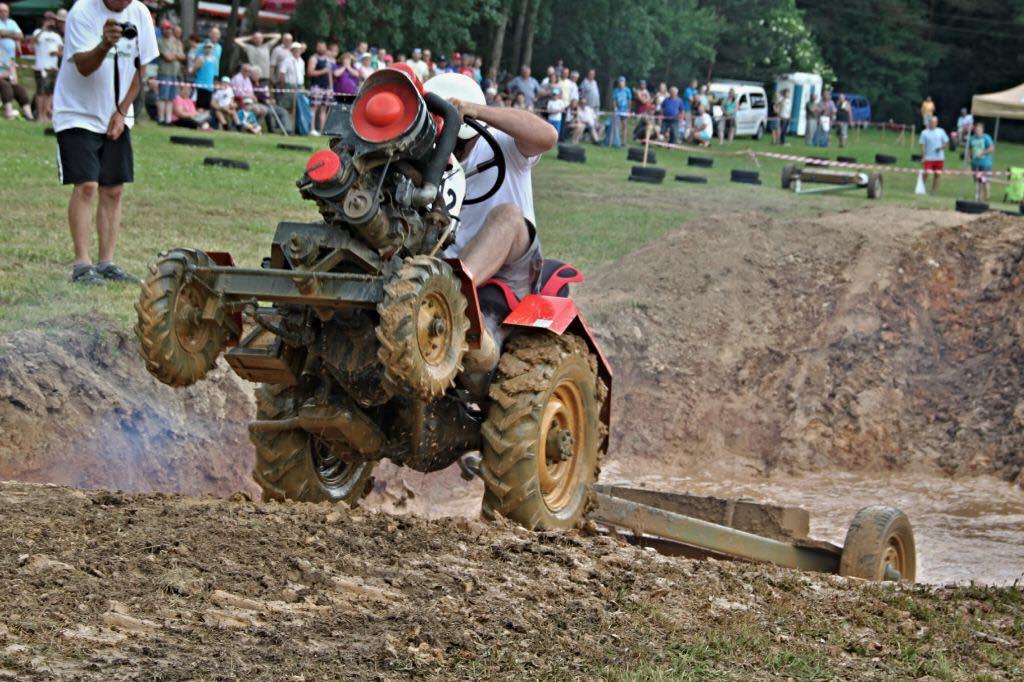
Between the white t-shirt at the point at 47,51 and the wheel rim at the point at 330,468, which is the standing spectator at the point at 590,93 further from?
the wheel rim at the point at 330,468

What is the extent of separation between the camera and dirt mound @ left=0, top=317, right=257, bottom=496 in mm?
8102

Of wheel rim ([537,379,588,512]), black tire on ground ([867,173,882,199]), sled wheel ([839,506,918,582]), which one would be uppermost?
black tire on ground ([867,173,882,199])

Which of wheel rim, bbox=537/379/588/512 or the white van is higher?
the white van

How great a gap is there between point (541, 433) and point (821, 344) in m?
7.46

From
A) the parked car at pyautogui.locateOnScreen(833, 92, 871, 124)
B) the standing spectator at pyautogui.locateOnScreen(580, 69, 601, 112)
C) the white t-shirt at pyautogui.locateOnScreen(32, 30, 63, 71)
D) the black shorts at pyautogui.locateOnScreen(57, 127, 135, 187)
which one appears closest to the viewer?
the black shorts at pyautogui.locateOnScreen(57, 127, 135, 187)

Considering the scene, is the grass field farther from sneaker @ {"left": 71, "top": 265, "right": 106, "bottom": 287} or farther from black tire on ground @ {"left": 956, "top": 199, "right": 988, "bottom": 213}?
black tire on ground @ {"left": 956, "top": 199, "right": 988, "bottom": 213}

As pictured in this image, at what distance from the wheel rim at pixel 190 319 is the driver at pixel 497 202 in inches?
46.4

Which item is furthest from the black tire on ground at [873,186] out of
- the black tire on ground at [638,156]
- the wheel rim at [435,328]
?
the wheel rim at [435,328]

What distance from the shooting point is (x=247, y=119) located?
25.0m

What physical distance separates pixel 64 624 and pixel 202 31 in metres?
31.9

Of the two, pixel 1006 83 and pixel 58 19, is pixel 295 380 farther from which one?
pixel 1006 83

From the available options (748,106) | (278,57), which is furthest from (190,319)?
(748,106)

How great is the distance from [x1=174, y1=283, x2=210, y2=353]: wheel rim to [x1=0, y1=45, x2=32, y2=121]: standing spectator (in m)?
17.2

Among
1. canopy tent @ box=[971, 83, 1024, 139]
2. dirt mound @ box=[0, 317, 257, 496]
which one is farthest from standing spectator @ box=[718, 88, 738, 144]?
dirt mound @ box=[0, 317, 257, 496]
